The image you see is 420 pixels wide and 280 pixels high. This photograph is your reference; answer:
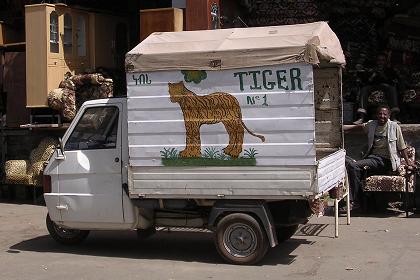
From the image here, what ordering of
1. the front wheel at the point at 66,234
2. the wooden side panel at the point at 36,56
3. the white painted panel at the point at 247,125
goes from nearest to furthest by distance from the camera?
the white painted panel at the point at 247,125
the front wheel at the point at 66,234
the wooden side panel at the point at 36,56

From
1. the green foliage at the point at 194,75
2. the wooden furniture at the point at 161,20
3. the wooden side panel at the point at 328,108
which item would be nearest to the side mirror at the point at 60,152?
the green foliage at the point at 194,75

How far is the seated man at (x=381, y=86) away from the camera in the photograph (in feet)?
36.4

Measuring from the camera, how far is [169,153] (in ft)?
23.2

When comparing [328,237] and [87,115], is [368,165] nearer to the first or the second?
[328,237]

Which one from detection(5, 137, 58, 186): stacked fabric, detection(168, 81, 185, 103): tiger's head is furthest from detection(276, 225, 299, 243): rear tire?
detection(5, 137, 58, 186): stacked fabric

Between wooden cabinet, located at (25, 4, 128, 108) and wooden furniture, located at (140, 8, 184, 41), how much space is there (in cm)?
178

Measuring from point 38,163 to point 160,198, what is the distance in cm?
557

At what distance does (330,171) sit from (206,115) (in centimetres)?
153

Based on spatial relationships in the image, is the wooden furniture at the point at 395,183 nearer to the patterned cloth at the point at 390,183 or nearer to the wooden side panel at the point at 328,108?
the patterned cloth at the point at 390,183

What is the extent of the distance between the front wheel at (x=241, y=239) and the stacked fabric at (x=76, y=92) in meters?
5.67

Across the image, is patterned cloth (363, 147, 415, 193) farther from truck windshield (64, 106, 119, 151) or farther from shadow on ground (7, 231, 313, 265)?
truck windshield (64, 106, 119, 151)

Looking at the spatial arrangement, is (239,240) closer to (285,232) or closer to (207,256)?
(207,256)

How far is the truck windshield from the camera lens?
296 inches

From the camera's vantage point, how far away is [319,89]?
28.2 ft
